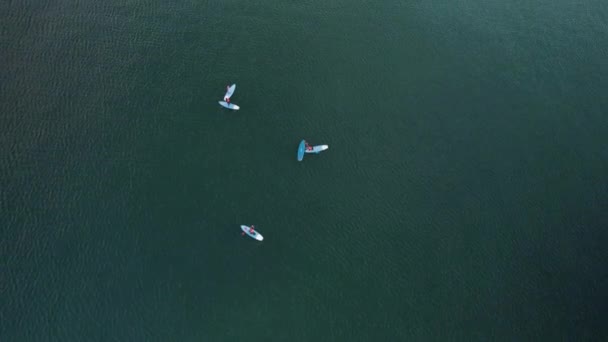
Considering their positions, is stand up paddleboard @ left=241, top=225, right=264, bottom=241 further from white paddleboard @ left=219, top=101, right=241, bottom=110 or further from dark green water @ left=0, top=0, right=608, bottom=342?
white paddleboard @ left=219, top=101, right=241, bottom=110

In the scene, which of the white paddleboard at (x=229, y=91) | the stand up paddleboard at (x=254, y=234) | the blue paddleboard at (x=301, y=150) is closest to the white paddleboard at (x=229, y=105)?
the white paddleboard at (x=229, y=91)

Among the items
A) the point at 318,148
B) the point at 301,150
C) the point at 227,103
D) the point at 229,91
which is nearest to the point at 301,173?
the point at 301,150

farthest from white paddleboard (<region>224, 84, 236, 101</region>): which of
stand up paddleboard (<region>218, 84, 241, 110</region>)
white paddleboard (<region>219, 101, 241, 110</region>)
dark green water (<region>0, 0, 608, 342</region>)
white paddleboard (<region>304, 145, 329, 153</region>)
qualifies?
white paddleboard (<region>304, 145, 329, 153</region>)

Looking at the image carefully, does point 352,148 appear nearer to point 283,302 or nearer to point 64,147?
point 283,302

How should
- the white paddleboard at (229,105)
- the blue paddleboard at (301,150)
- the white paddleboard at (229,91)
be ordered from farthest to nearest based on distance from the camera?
the white paddleboard at (229,91)
the white paddleboard at (229,105)
the blue paddleboard at (301,150)

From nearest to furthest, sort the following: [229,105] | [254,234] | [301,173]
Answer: [254,234] → [301,173] → [229,105]

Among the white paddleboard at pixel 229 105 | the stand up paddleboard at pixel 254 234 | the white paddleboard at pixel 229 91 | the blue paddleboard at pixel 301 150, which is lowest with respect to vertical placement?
the stand up paddleboard at pixel 254 234

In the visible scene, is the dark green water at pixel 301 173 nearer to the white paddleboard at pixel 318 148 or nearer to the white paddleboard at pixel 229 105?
the white paddleboard at pixel 229 105

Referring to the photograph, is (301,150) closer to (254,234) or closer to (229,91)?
(254,234)
